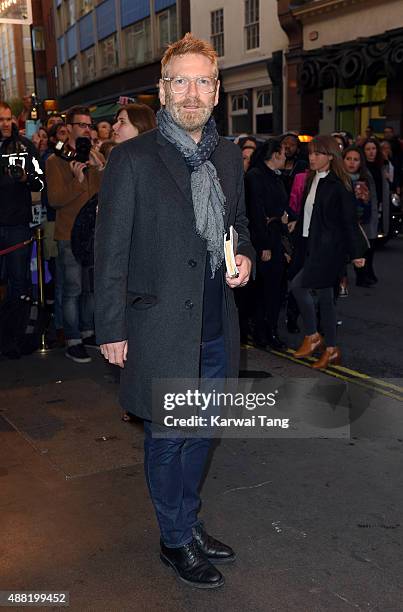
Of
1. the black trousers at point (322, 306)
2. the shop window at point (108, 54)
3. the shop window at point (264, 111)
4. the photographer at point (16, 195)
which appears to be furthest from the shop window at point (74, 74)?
the black trousers at point (322, 306)

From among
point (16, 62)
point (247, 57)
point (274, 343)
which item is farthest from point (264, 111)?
point (16, 62)

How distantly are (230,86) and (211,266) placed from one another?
2550cm

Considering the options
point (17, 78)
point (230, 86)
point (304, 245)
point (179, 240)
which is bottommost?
point (304, 245)

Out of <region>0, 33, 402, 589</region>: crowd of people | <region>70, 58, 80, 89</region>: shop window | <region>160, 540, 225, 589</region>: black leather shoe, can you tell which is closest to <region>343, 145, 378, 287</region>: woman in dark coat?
<region>0, 33, 402, 589</region>: crowd of people

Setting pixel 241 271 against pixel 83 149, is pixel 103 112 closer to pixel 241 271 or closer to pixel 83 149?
pixel 83 149

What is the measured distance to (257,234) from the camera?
21.9ft

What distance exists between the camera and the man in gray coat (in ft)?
9.39

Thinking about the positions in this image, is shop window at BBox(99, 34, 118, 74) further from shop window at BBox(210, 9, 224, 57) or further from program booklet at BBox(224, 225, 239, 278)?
program booklet at BBox(224, 225, 239, 278)

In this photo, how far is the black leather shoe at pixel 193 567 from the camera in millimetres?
3031

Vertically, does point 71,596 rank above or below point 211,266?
below

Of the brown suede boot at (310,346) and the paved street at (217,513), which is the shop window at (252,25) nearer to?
the brown suede boot at (310,346)

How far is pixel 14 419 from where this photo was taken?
5.01m

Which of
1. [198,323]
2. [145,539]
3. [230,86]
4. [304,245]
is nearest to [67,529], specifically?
[145,539]

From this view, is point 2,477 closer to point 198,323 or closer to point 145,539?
point 145,539
